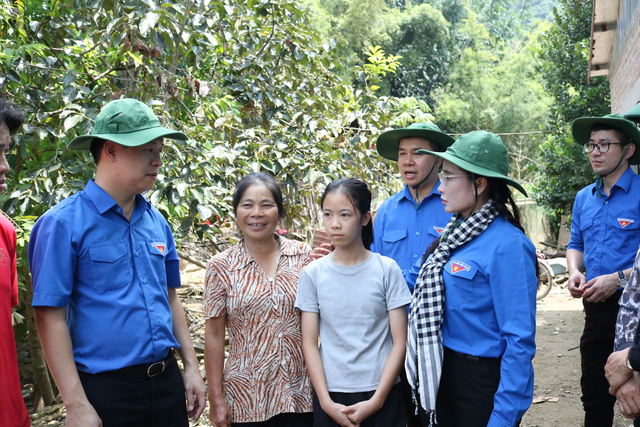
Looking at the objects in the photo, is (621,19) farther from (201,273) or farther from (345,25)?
(345,25)

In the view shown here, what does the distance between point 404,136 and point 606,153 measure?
1.38 meters

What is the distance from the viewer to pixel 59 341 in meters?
1.96

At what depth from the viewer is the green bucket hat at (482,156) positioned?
2.23 metres

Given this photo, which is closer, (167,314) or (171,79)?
(167,314)

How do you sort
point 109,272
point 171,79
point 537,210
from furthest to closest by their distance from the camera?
point 537,210 → point 171,79 → point 109,272

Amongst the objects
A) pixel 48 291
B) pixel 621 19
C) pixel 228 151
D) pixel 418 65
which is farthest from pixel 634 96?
pixel 418 65

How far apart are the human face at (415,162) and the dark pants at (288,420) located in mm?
1322

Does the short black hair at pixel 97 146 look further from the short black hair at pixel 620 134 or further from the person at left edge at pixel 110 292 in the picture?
the short black hair at pixel 620 134

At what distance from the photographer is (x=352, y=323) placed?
2.37 metres

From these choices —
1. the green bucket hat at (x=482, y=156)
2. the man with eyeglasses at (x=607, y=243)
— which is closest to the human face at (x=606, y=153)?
the man with eyeglasses at (x=607, y=243)

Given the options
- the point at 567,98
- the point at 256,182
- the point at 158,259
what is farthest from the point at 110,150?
the point at 567,98

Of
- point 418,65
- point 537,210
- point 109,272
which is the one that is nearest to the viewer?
point 109,272

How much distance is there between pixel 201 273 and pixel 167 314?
8949 millimetres

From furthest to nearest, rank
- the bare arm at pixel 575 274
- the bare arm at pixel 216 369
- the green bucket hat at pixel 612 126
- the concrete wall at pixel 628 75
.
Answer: the concrete wall at pixel 628 75, the bare arm at pixel 575 274, the green bucket hat at pixel 612 126, the bare arm at pixel 216 369
